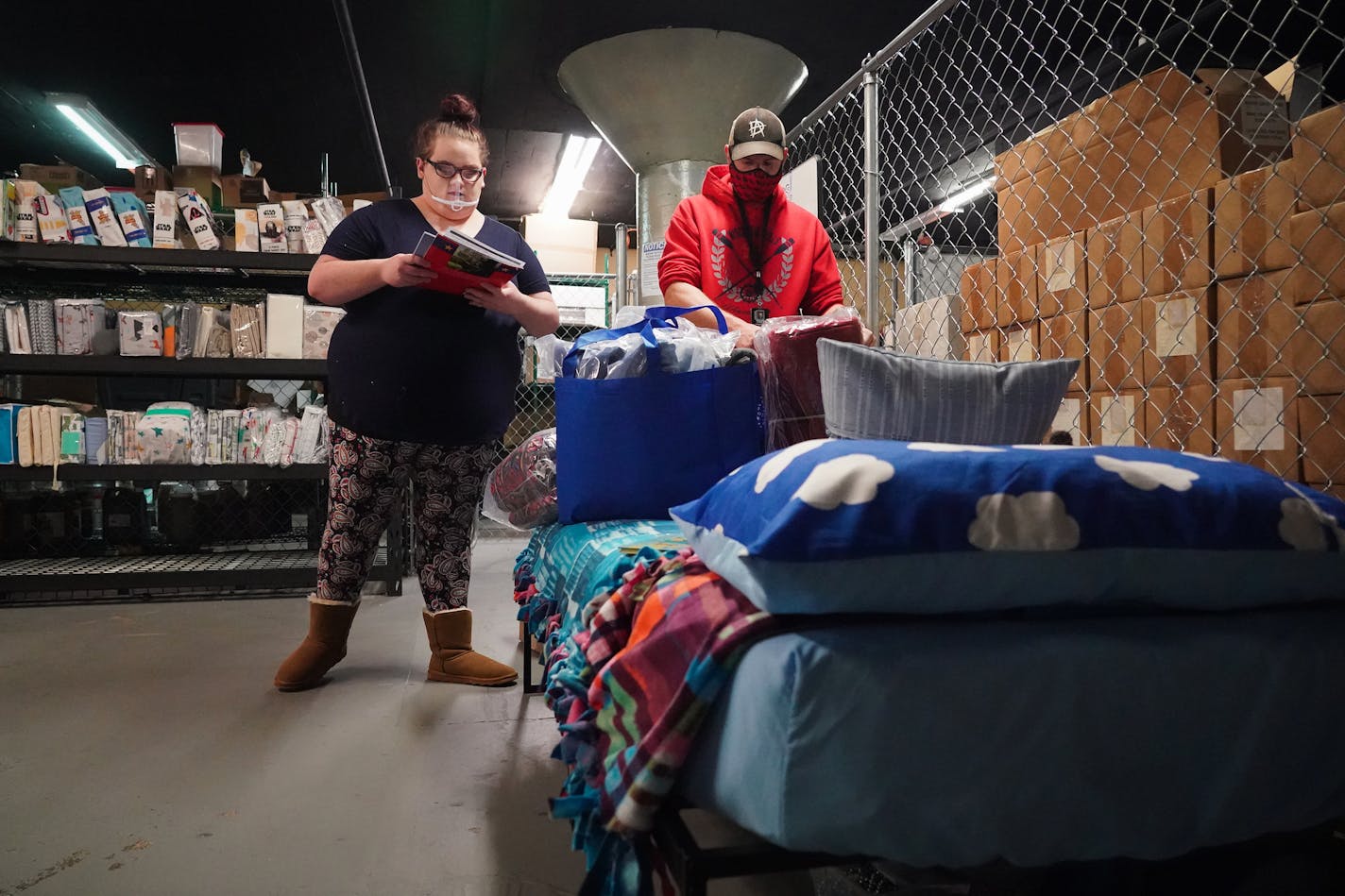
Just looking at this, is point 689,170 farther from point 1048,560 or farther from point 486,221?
point 1048,560

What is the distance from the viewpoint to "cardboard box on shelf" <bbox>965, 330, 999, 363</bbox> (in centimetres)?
263

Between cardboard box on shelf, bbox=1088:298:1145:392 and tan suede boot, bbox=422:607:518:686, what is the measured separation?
1705 millimetres

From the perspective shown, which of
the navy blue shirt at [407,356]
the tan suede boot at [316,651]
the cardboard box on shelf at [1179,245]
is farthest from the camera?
the tan suede boot at [316,651]

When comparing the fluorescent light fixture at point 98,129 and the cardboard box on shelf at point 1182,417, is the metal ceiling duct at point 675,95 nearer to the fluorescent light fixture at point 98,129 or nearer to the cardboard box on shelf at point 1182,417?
the cardboard box on shelf at point 1182,417

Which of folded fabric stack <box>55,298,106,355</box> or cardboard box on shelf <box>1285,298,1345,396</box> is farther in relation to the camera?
folded fabric stack <box>55,298,106,355</box>

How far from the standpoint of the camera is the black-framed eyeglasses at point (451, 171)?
2.11 m

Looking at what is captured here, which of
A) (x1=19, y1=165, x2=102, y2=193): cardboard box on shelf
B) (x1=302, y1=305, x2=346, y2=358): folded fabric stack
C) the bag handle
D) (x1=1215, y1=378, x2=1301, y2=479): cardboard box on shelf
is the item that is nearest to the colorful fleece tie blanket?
the bag handle

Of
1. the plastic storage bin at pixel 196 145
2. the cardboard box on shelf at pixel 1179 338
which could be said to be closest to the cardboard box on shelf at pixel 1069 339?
the cardboard box on shelf at pixel 1179 338

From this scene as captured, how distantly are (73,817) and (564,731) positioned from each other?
1079 mm

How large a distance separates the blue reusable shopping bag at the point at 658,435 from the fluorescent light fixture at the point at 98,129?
623 centimetres

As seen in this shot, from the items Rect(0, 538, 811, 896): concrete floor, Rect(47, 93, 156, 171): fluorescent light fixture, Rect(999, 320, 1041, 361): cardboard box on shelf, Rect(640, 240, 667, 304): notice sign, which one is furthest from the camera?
Rect(47, 93, 156, 171): fluorescent light fixture

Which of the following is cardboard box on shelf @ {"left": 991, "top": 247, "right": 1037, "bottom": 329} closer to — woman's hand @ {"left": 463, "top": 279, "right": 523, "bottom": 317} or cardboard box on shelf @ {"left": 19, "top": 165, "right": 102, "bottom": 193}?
woman's hand @ {"left": 463, "top": 279, "right": 523, "bottom": 317}

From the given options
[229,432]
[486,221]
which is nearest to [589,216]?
[229,432]

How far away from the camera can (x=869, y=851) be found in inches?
23.7
